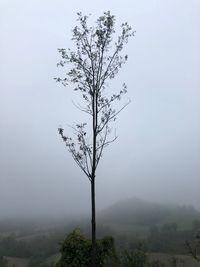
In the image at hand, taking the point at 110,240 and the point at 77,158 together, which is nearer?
the point at 77,158

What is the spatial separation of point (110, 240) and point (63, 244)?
2781 millimetres

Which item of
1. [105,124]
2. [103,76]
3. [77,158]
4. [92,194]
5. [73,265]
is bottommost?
[73,265]

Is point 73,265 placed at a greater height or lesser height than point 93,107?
lesser

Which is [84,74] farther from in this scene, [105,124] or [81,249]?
[81,249]

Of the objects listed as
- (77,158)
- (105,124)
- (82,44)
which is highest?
(82,44)

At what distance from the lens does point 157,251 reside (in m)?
98.5

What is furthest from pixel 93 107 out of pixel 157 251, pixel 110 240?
pixel 157 251

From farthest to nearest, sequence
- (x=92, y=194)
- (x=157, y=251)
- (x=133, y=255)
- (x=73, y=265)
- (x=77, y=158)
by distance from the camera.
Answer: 1. (x=157, y=251)
2. (x=133, y=255)
3. (x=73, y=265)
4. (x=77, y=158)
5. (x=92, y=194)

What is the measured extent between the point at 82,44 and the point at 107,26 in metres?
1.19

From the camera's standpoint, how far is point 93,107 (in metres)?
17.2

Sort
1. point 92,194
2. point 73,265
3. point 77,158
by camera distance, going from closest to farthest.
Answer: point 92,194, point 77,158, point 73,265

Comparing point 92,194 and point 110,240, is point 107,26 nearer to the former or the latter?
point 92,194

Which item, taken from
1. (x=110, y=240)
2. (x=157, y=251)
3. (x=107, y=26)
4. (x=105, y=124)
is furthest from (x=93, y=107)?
(x=157, y=251)

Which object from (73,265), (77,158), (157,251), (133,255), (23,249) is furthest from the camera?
(23,249)
